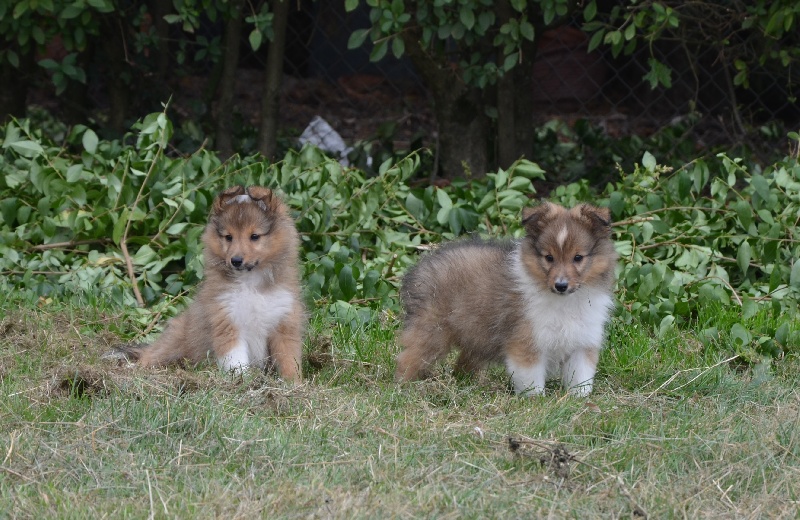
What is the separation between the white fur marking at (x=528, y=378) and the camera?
5.57 metres

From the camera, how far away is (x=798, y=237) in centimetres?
753

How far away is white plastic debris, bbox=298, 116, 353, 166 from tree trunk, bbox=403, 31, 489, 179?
103 cm

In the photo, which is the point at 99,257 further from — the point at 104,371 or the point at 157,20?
the point at 157,20

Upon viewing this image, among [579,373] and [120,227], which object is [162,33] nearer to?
[120,227]

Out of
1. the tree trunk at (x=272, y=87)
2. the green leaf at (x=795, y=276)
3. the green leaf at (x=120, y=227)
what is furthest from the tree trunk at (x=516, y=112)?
the green leaf at (x=120, y=227)

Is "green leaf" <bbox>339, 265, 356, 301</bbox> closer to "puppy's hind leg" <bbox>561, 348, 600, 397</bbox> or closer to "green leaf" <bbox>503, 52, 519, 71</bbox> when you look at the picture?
"puppy's hind leg" <bbox>561, 348, 600, 397</bbox>

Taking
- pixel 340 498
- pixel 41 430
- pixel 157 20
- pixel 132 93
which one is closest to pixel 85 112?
pixel 132 93

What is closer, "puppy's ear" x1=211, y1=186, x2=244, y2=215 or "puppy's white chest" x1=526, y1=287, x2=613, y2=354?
"puppy's white chest" x1=526, y1=287, x2=613, y2=354

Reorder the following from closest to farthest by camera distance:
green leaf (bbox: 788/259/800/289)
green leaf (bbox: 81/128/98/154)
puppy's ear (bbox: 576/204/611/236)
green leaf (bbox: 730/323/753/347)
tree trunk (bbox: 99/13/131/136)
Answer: puppy's ear (bbox: 576/204/611/236) < green leaf (bbox: 730/323/753/347) < green leaf (bbox: 788/259/800/289) < green leaf (bbox: 81/128/98/154) < tree trunk (bbox: 99/13/131/136)

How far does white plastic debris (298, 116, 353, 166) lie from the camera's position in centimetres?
1052

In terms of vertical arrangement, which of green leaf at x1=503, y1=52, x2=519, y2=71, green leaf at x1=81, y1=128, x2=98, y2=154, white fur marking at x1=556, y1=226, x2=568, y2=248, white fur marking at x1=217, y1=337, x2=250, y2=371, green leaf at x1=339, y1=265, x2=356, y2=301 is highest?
green leaf at x1=503, y1=52, x2=519, y2=71

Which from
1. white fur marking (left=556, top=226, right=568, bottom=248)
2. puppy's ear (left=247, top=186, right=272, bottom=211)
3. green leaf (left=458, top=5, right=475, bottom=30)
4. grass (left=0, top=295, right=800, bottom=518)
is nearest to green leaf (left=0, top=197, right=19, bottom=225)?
grass (left=0, top=295, right=800, bottom=518)

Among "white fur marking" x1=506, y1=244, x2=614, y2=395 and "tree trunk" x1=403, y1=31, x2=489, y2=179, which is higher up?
"tree trunk" x1=403, y1=31, x2=489, y2=179

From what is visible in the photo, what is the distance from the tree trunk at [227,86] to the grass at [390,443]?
4287 millimetres
